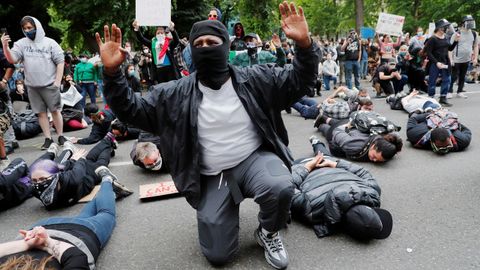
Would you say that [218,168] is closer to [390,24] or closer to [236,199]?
[236,199]

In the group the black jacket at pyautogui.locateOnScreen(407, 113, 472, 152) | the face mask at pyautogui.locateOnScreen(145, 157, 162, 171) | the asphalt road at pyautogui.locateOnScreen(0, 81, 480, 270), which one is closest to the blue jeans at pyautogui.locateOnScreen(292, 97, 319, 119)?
the black jacket at pyautogui.locateOnScreen(407, 113, 472, 152)

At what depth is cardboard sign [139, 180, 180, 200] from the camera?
13.2 feet

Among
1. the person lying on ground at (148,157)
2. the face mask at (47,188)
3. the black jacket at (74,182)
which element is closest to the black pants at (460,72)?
the person lying on ground at (148,157)

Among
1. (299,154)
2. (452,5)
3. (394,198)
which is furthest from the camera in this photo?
(452,5)

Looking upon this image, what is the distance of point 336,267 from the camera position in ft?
8.66

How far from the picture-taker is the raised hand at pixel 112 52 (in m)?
2.41

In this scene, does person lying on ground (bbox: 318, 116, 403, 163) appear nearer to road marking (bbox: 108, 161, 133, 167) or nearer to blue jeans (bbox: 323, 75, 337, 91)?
road marking (bbox: 108, 161, 133, 167)

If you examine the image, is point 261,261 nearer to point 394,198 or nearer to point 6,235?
point 394,198

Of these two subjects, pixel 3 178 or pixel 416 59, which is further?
pixel 416 59

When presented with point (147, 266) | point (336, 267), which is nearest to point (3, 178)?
point (147, 266)

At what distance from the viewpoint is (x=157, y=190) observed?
4.14 m

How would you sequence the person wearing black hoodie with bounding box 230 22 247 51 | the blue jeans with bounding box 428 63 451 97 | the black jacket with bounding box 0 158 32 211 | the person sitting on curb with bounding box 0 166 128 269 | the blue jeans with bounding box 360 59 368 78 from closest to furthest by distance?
the person sitting on curb with bounding box 0 166 128 269, the black jacket with bounding box 0 158 32 211, the person wearing black hoodie with bounding box 230 22 247 51, the blue jeans with bounding box 428 63 451 97, the blue jeans with bounding box 360 59 368 78

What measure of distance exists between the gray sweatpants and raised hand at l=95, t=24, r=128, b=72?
3.66 ft

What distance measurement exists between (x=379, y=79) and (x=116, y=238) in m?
8.54
